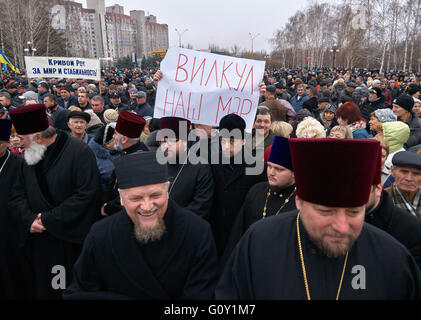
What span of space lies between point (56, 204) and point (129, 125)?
1057mm

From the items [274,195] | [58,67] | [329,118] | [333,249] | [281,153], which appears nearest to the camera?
[333,249]

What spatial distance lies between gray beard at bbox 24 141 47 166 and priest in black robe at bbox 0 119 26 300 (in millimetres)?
343

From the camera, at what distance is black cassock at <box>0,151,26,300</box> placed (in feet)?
10.1

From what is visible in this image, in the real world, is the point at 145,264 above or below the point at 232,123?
below

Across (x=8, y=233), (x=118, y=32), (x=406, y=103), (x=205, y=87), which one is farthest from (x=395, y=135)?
(x=118, y=32)

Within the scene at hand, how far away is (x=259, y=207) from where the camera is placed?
8.50ft

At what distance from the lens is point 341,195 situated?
149 centimetres

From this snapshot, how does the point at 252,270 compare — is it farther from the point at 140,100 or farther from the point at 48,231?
the point at 140,100

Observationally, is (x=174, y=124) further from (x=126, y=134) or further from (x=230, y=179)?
(x=230, y=179)

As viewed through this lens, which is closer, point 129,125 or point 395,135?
point 129,125

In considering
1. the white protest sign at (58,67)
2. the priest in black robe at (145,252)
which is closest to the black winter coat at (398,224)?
the priest in black robe at (145,252)

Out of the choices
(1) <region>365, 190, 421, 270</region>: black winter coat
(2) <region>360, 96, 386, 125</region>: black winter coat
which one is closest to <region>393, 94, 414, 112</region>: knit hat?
(2) <region>360, 96, 386, 125</region>: black winter coat

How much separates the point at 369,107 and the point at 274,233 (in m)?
6.87

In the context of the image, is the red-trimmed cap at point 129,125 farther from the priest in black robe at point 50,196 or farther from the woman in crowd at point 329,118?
the woman in crowd at point 329,118
